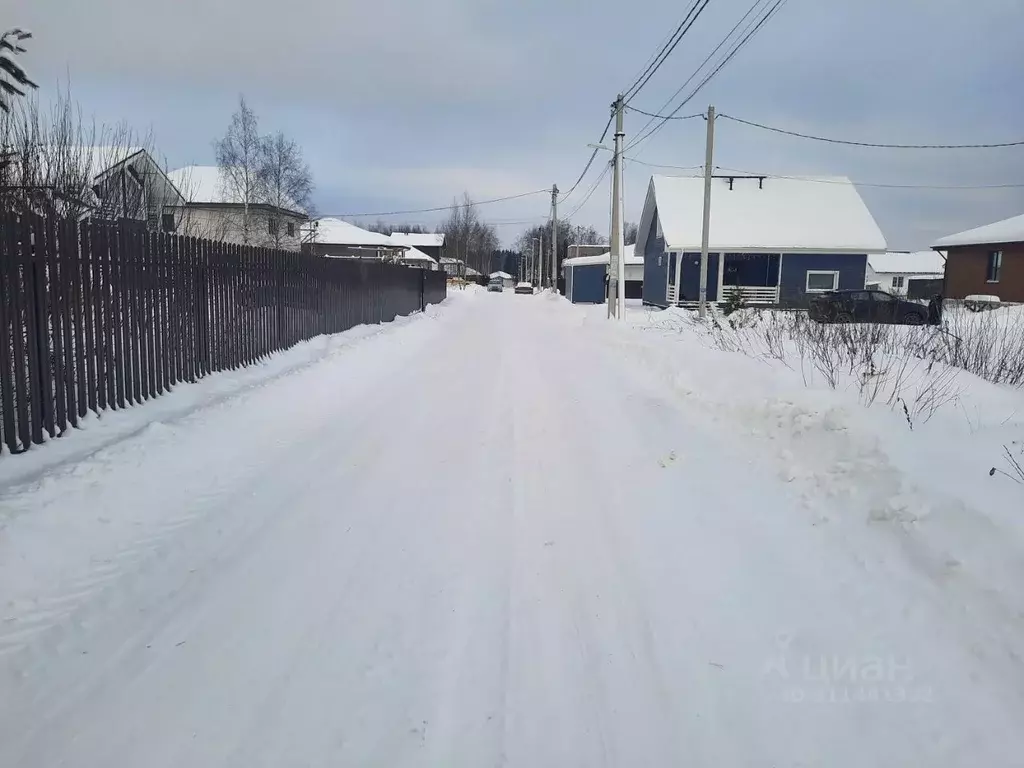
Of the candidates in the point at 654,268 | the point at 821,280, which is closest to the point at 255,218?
the point at 654,268

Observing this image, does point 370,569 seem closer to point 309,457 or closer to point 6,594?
point 6,594

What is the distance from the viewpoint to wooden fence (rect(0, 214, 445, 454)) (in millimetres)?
5629

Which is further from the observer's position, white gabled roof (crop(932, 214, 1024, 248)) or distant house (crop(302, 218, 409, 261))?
distant house (crop(302, 218, 409, 261))

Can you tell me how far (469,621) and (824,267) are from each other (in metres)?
34.9

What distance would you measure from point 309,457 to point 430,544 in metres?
2.48

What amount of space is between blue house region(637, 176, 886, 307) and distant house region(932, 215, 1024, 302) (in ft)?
17.0

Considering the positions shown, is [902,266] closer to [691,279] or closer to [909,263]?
[909,263]

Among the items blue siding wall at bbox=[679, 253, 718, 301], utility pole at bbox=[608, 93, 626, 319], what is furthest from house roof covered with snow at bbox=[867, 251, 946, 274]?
utility pole at bbox=[608, 93, 626, 319]

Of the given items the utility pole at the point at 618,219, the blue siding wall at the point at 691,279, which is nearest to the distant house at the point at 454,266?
the blue siding wall at the point at 691,279

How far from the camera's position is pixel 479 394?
10.1 meters

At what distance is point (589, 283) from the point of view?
4631 centimetres

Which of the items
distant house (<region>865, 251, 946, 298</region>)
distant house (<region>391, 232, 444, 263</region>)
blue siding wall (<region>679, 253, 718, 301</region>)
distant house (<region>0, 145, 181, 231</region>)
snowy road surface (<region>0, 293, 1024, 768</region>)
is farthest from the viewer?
distant house (<region>391, 232, 444, 263</region>)

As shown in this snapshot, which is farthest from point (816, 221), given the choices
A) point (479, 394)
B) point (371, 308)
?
point (479, 394)

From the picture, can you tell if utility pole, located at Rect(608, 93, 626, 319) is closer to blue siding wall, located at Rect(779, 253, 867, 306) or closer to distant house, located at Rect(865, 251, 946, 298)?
blue siding wall, located at Rect(779, 253, 867, 306)
